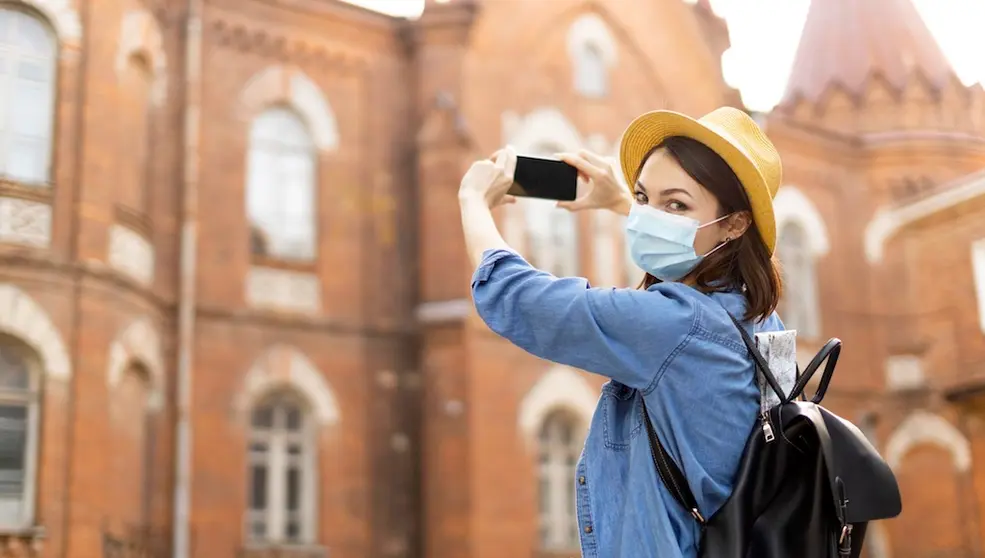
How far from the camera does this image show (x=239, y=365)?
16766 mm

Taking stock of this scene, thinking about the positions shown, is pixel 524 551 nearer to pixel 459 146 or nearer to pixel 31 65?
pixel 459 146

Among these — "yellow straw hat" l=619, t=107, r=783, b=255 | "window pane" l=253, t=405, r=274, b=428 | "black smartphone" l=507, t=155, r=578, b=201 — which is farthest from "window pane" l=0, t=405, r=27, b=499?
"yellow straw hat" l=619, t=107, r=783, b=255

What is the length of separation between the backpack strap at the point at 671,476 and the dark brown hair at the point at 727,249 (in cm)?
40

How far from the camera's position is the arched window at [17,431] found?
45.1ft

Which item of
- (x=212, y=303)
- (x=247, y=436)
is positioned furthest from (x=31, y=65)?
(x=247, y=436)

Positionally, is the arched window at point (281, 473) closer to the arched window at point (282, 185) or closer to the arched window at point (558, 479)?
the arched window at point (282, 185)

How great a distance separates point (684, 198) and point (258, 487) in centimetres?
1444

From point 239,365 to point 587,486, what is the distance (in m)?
14.2

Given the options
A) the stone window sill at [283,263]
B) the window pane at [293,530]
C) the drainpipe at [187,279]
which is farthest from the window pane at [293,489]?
the stone window sill at [283,263]

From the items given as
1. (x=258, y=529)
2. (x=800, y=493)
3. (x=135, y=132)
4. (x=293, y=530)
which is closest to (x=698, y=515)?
(x=800, y=493)

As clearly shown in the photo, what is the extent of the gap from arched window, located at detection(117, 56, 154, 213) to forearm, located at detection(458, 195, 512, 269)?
42.2 feet

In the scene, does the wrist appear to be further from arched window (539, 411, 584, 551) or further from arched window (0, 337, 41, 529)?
arched window (539, 411, 584, 551)

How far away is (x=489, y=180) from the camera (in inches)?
127

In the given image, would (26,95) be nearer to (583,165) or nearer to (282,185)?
(282,185)
